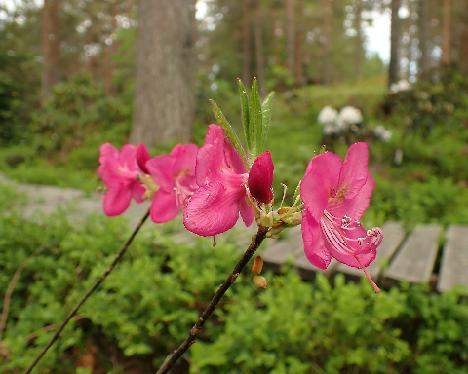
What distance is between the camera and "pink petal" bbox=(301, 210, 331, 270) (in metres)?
0.50

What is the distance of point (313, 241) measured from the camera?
503 mm

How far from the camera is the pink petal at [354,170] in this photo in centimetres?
56

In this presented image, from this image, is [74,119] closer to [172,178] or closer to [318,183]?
[172,178]

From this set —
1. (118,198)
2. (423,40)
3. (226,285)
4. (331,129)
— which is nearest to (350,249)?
(226,285)

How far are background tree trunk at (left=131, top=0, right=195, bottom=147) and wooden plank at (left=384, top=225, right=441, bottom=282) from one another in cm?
428

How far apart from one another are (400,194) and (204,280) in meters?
3.57

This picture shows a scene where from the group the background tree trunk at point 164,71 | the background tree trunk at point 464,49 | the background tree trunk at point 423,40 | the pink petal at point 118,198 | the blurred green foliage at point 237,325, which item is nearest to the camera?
the pink petal at point 118,198

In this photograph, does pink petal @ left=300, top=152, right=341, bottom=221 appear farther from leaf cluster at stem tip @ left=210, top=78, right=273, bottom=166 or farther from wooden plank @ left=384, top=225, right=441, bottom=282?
wooden plank @ left=384, top=225, right=441, bottom=282

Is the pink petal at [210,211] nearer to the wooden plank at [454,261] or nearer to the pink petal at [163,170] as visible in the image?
the pink petal at [163,170]

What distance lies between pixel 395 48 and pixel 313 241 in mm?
11618

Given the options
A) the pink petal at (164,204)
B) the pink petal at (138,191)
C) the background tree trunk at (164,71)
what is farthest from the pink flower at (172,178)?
the background tree trunk at (164,71)

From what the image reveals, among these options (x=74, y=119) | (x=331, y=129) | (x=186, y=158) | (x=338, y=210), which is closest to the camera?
(x=338, y=210)

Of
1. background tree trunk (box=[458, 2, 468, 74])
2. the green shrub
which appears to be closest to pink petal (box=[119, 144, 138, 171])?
the green shrub

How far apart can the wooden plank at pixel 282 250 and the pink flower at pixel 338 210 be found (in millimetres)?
1688
